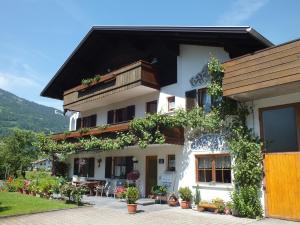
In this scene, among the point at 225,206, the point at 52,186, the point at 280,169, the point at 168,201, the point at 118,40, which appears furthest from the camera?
the point at 118,40

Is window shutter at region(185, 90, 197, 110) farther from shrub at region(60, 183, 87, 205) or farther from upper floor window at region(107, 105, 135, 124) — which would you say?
shrub at region(60, 183, 87, 205)

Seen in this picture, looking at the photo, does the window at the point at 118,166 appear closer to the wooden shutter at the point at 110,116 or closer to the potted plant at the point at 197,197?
the wooden shutter at the point at 110,116

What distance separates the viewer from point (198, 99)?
55.0 feet

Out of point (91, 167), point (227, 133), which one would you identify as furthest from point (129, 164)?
point (227, 133)

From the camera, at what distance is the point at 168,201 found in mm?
16688

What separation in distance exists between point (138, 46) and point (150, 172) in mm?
7655

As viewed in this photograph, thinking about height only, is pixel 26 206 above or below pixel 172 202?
below

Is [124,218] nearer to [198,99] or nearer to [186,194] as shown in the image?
[186,194]

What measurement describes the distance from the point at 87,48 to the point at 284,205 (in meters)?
17.1

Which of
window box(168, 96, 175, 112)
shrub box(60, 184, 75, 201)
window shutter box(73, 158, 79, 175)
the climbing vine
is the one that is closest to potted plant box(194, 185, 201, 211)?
the climbing vine

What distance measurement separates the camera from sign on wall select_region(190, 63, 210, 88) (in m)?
16.5

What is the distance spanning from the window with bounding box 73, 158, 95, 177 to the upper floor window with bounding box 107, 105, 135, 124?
11.4 ft

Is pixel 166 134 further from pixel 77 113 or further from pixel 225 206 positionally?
pixel 77 113

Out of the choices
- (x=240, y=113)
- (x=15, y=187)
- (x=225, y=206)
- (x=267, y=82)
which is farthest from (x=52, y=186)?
(x=267, y=82)
